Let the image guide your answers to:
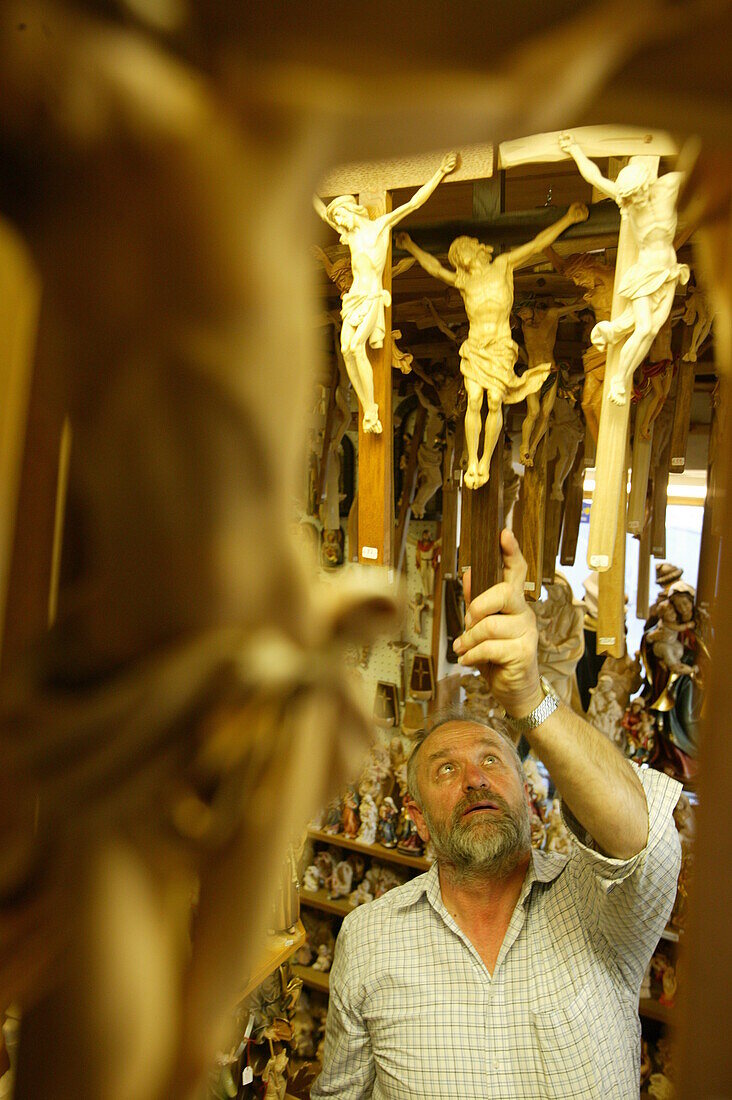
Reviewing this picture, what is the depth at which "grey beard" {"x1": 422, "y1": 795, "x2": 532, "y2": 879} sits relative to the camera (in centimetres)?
125

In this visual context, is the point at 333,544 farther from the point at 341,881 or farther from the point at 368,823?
the point at 341,881

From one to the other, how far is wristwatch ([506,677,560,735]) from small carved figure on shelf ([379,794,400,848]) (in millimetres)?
1761

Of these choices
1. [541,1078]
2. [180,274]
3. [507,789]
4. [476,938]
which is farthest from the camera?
[507,789]

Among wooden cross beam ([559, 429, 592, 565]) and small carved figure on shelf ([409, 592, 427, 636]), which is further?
small carved figure on shelf ([409, 592, 427, 636])

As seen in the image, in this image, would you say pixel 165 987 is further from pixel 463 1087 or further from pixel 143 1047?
pixel 463 1087

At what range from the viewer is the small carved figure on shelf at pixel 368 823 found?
2537 millimetres

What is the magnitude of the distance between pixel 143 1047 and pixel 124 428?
0.10 m

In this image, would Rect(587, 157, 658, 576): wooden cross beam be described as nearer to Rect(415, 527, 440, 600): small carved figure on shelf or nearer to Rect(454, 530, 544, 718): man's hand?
Rect(454, 530, 544, 718): man's hand

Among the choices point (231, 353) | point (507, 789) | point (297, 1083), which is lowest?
point (297, 1083)

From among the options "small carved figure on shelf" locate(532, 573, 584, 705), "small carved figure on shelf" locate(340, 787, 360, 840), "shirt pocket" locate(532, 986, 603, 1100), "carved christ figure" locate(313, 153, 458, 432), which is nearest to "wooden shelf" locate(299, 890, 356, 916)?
"small carved figure on shelf" locate(340, 787, 360, 840)

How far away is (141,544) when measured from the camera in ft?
0.41

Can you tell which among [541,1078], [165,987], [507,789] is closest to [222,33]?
[165,987]

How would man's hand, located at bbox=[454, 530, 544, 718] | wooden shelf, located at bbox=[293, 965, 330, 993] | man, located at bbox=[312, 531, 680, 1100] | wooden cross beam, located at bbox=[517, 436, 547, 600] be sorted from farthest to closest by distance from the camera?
wooden shelf, located at bbox=[293, 965, 330, 993] → wooden cross beam, located at bbox=[517, 436, 547, 600] → man, located at bbox=[312, 531, 680, 1100] → man's hand, located at bbox=[454, 530, 544, 718]

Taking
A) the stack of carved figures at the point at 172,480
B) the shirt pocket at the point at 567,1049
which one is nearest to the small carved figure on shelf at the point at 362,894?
the shirt pocket at the point at 567,1049
